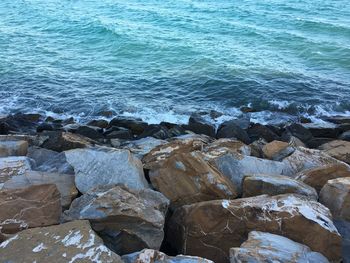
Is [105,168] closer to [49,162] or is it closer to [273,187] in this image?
[49,162]

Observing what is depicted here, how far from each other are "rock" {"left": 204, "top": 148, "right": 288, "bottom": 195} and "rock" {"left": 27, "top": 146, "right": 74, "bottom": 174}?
239 centimetres

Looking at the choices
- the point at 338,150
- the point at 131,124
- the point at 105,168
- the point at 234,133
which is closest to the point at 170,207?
the point at 105,168

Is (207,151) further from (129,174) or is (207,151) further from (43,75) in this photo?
(43,75)

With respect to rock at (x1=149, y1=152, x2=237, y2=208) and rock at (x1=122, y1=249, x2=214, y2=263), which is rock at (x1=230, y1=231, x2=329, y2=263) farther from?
rock at (x1=149, y1=152, x2=237, y2=208)

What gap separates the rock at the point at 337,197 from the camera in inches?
257

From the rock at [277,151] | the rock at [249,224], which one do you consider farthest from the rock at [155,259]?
the rock at [277,151]

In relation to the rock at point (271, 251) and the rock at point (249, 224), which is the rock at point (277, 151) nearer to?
the rock at point (249, 224)

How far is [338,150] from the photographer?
1045 centimetres

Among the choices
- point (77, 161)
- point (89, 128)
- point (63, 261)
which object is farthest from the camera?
point (89, 128)

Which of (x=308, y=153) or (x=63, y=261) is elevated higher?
(x=63, y=261)

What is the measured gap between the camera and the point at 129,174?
7.12 metres

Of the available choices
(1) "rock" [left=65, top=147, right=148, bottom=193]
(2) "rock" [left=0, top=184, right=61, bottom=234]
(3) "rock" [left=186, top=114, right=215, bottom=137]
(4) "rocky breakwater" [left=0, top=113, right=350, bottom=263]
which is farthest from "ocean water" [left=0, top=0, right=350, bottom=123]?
(2) "rock" [left=0, top=184, right=61, bottom=234]

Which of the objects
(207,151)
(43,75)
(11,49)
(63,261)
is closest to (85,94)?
(43,75)

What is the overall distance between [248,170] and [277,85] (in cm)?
986
